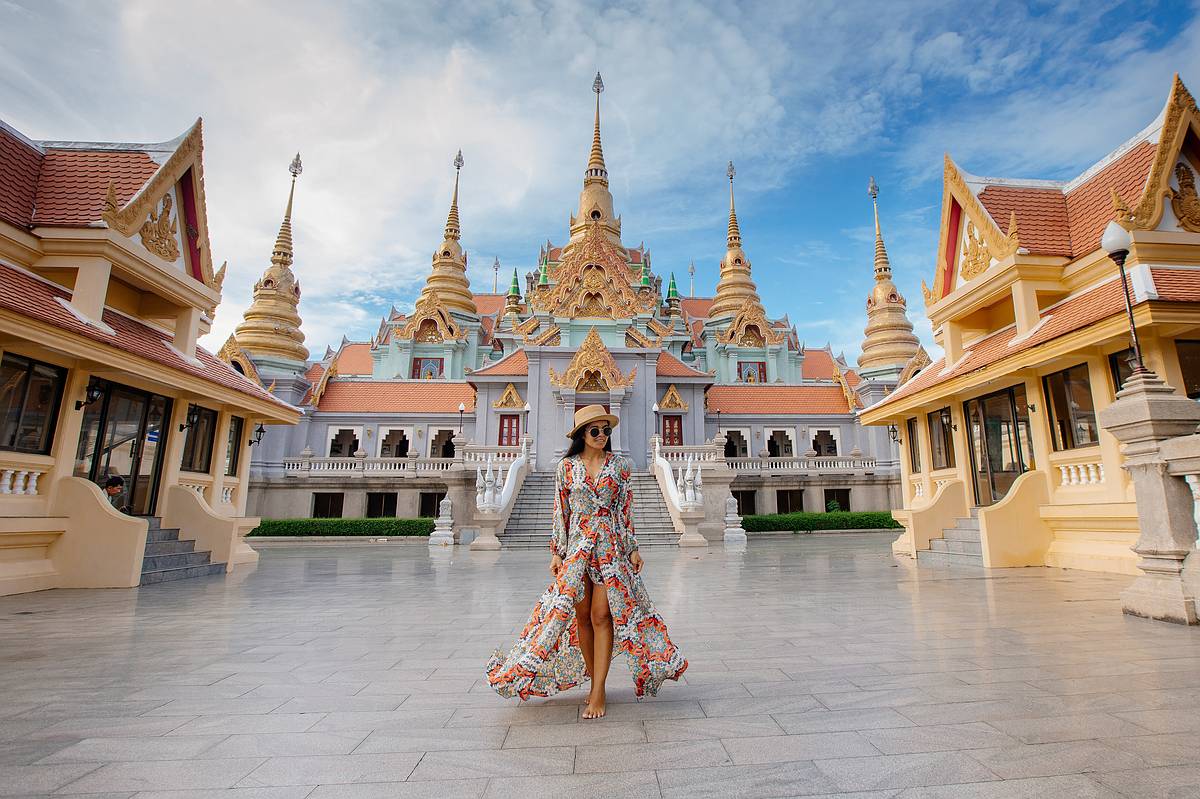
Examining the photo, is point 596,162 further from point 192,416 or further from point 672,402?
point 192,416

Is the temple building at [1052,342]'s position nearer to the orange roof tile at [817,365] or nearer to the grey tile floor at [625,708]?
the grey tile floor at [625,708]

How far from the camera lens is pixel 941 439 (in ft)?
42.1

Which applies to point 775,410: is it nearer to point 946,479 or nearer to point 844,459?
point 844,459

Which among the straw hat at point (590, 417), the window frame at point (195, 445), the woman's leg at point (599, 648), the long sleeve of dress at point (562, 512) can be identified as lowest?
the woman's leg at point (599, 648)

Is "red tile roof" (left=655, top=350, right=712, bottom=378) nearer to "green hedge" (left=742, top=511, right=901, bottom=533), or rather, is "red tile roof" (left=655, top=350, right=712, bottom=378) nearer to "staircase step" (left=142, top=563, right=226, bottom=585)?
"green hedge" (left=742, top=511, right=901, bottom=533)

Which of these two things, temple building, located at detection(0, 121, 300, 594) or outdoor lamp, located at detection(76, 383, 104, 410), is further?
outdoor lamp, located at detection(76, 383, 104, 410)

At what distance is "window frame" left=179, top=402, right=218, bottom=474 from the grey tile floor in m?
5.06

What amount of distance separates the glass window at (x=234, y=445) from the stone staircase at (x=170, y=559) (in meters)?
2.73

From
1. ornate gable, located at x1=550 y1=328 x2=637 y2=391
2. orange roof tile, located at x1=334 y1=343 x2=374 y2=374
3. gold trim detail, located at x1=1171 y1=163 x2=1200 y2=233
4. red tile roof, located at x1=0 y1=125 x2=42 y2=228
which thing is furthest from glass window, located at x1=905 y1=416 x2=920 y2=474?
orange roof tile, located at x1=334 y1=343 x2=374 y2=374

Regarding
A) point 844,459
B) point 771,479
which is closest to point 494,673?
point 771,479

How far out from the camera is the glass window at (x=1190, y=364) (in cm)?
816

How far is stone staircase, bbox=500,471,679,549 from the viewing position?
15812 millimetres

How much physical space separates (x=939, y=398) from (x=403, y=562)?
10878 millimetres

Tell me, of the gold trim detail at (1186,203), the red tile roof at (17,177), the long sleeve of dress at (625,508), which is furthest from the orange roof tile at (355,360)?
the long sleeve of dress at (625,508)
